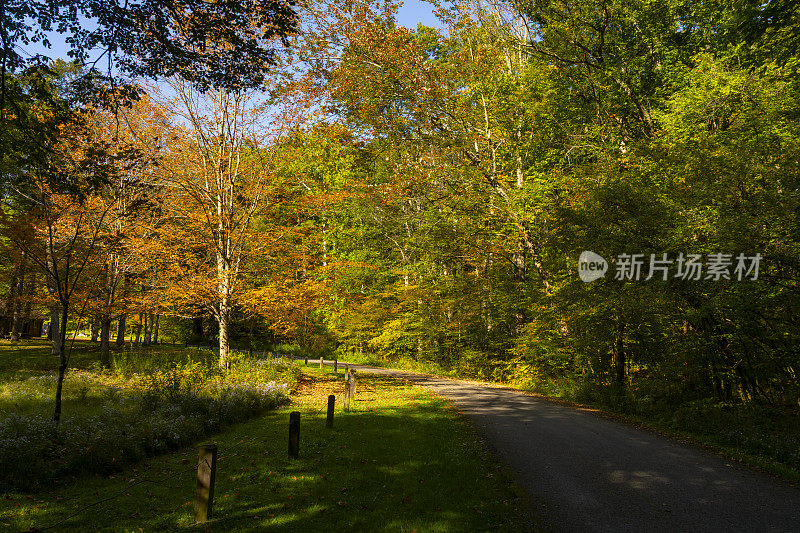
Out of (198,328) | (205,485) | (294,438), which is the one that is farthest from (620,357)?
(198,328)

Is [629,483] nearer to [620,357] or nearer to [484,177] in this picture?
[620,357]

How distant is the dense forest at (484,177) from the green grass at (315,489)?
13.8 feet

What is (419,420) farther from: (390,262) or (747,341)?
(390,262)

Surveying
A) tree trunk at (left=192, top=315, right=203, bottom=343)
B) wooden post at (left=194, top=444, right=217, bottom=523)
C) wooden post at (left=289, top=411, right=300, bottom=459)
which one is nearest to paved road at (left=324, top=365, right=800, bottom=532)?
wooden post at (left=289, top=411, right=300, bottom=459)

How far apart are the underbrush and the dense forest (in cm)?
185

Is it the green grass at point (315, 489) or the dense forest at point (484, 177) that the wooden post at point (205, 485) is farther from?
the dense forest at point (484, 177)

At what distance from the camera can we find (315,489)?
268 inches

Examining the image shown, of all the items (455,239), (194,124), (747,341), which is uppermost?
(194,124)

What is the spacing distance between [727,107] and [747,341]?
10.6 metres

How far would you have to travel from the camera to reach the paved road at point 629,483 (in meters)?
5.69

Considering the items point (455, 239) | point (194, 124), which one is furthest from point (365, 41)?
point (455, 239)

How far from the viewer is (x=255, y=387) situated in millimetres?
13852

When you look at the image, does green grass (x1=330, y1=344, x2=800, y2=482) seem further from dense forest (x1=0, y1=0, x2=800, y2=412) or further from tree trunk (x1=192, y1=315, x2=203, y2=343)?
tree trunk (x1=192, y1=315, x2=203, y2=343)

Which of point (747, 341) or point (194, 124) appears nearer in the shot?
point (747, 341)
